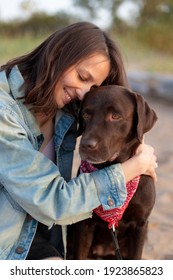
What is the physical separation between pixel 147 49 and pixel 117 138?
11.9 m

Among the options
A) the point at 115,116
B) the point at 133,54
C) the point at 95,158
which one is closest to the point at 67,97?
the point at 115,116

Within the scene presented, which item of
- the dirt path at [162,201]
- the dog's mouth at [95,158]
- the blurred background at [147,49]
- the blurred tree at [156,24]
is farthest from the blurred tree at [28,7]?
the dog's mouth at [95,158]

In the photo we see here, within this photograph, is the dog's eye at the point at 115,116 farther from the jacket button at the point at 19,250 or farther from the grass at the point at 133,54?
the grass at the point at 133,54

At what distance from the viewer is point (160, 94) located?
8.39m

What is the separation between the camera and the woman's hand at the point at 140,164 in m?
2.82

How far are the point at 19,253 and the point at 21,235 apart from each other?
10 centimetres

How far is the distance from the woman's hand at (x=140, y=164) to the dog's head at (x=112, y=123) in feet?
0.24

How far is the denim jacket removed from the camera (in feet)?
8.55

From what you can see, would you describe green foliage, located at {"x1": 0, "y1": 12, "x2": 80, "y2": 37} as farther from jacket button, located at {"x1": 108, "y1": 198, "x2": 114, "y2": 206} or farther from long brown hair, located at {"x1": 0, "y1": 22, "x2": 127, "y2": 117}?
jacket button, located at {"x1": 108, "y1": 198, "x2": 114, "y2": 206}

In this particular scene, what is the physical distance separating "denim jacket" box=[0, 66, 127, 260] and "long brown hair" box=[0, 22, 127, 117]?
105 millimetres

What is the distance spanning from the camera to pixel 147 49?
14.4 metres

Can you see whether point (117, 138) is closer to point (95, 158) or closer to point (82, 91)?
point (95, 158)
